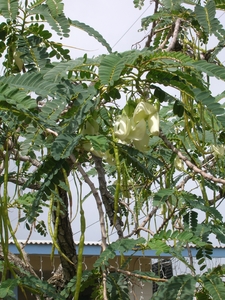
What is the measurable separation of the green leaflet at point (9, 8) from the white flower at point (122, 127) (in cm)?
55

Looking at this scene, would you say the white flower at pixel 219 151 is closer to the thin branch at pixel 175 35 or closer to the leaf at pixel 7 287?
the thin branch at pixel 175 35

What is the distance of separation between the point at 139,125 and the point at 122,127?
1.8 inches

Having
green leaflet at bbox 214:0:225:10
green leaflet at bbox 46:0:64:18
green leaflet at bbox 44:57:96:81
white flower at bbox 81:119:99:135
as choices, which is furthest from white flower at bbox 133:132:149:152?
green leaflet at bbox 214:0:225:10

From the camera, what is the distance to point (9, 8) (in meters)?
1.64

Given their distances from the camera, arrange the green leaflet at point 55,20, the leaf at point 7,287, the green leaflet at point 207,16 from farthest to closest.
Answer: the green leaflet at point 207,16 < the green leaflet at point 55,20 < the leaf at point 7,287

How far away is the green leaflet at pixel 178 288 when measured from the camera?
1.45 meters

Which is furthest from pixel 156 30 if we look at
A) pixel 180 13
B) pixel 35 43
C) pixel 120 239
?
pixel 120 239

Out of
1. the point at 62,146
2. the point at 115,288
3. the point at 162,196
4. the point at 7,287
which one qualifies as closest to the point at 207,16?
the point at 162,196

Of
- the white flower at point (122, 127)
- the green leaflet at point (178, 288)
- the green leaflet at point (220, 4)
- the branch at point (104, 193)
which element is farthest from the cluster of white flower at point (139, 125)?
the green leaflet at point (220, 4)

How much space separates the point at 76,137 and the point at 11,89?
211 millimetres

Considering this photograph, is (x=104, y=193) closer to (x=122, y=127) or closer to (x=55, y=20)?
(x=122, y=127)

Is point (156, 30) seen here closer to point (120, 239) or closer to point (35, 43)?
point (35, 43)

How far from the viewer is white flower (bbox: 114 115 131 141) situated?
4.42 feet

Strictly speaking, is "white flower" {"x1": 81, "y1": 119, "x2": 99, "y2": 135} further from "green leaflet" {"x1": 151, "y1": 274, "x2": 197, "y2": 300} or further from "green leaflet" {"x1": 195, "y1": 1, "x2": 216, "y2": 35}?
"green leaflet" {"x1": 195, "y1": 1, "x2": 216, "y2": 35}
